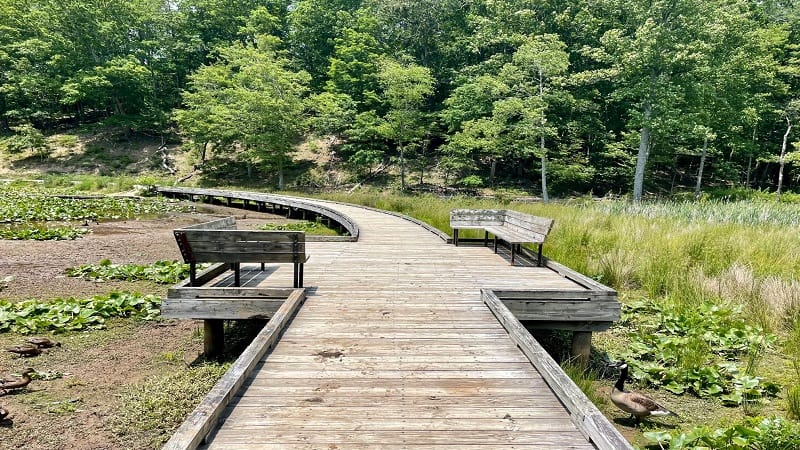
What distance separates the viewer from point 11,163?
115ft

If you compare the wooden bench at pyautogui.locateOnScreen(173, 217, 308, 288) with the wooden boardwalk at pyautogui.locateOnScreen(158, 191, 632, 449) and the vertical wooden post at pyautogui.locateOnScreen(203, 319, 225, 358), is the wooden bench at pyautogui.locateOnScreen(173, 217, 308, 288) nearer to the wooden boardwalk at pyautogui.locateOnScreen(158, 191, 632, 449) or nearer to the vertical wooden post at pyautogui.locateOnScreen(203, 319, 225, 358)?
the vertical wooden post at pyautogui.locateOnScreen(203, 319, 225, 358)

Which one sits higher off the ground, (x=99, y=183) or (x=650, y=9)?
(x=650, y=9)

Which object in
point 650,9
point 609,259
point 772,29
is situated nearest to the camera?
point 609,259

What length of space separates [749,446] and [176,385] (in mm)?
4797

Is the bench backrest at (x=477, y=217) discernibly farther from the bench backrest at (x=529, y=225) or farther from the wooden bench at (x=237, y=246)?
the wooden bench at (x=237, y=246)

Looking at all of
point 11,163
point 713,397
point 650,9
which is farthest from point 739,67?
point 11,163

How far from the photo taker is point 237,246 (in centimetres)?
489

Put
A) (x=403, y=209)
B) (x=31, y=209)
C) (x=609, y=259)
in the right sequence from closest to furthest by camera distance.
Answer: (x=609, y=259) < (x=31, y=209) < (x=403, y=209)

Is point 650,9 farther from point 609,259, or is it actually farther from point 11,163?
point 11,163

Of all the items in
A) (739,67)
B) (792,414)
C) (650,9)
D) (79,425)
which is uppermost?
(650,9)

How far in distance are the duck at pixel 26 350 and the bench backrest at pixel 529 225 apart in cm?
674

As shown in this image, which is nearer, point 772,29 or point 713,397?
point 713,397

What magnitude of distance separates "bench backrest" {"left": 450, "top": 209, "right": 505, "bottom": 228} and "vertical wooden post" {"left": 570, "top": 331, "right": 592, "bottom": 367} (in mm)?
4789

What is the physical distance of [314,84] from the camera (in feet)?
139
